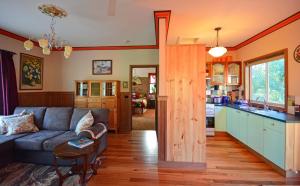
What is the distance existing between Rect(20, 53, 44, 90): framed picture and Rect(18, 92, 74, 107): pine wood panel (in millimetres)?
200

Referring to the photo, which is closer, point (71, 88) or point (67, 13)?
point (67, 13)

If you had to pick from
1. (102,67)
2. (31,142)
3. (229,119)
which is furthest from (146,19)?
(229,119)

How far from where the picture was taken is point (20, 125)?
3.23m

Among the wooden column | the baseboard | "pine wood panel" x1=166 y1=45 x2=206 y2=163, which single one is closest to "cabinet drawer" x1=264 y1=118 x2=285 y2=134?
"pine wood panel" x1=166 y1=45 x2=206 y2=163

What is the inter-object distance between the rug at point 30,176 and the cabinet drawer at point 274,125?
3.05m

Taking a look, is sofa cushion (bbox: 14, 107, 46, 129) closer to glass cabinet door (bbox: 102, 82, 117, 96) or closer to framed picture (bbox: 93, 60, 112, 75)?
glass cabinet door (bbox: 102, 82, 117, 96)

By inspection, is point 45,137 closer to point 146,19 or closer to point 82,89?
point 82,89

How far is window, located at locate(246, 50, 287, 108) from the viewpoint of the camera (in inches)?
142

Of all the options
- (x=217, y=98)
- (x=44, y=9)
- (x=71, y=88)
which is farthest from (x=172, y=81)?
(x=71, y=88)

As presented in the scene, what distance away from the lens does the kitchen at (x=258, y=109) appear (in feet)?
8.55

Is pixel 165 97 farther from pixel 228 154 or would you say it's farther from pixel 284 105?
pixel 284 105

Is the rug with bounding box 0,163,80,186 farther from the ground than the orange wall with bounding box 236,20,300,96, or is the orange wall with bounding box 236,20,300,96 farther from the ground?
the orange wall with bounding box 236,20,300,96

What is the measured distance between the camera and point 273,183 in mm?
2465

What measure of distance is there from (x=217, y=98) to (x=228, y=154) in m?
2.04
